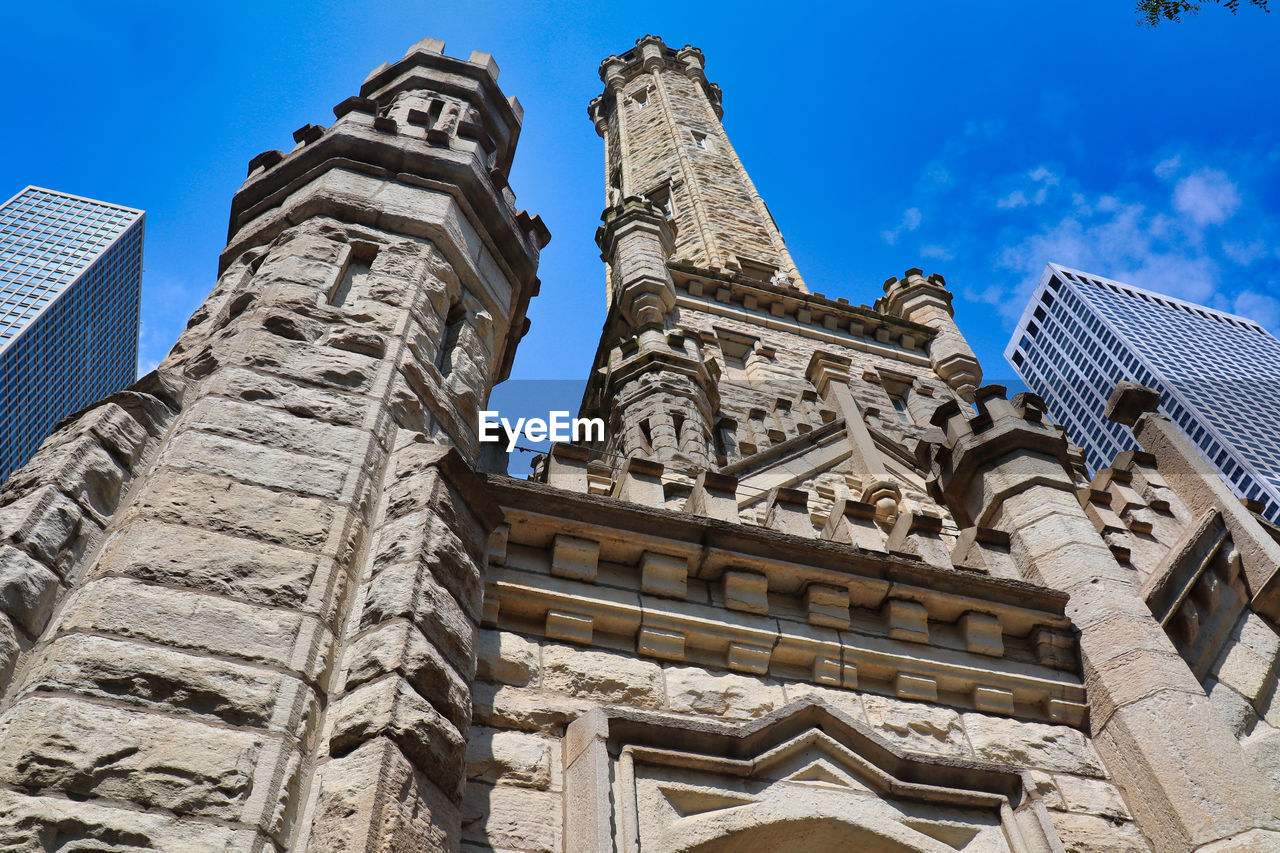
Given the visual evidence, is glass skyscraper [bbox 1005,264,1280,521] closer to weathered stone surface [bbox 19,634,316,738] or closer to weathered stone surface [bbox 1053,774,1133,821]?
weathered stone surface [bbox 1053,774,1133,821]

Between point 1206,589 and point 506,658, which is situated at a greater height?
point 1206,589

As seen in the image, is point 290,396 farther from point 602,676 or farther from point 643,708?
point 643,708

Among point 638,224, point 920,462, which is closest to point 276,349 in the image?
point 920,462

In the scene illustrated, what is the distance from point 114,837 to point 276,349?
272cm

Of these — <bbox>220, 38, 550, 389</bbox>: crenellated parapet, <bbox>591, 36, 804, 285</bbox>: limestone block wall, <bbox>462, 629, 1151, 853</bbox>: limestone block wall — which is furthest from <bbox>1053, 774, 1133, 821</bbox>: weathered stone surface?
<bbox>591, 36, 804, 285</bbox>: limestone block wall

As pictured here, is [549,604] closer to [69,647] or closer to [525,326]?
[69,647]

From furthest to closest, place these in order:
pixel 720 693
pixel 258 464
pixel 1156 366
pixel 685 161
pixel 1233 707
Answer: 1. pixel 1156 366
2. pixel 685 161
3. pixel 1233 707
4. pixel 720 693
5. pixel 258 464

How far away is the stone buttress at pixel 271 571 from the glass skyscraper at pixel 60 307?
5574 cm

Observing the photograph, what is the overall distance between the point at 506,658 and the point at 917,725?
Answer: 203 centimetres

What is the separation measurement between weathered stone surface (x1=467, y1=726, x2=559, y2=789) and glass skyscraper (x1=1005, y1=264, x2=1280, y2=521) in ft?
243

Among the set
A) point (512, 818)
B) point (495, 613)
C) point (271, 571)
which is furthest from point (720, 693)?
point (271, 571)

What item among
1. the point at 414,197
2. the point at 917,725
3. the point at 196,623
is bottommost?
the point at 196,623

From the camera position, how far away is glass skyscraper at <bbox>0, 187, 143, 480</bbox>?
61531mm

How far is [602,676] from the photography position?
5113 mm
